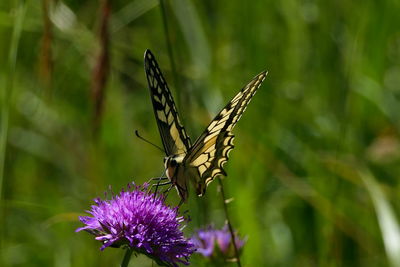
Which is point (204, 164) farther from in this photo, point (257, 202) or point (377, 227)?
point (377, 227)

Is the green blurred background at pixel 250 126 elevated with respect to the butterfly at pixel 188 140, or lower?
elevated

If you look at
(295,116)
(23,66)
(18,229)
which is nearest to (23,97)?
(23,66)

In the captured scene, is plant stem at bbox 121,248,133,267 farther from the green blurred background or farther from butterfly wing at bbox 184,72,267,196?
the green blurred background

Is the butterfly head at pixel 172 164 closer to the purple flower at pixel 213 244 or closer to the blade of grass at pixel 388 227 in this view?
the purple flower at pixel 213 244

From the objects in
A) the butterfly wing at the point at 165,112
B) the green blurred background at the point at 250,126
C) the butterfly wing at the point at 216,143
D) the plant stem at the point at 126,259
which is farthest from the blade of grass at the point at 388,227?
the plant stem at the point at 126,259

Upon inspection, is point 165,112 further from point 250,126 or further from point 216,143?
point 250,126

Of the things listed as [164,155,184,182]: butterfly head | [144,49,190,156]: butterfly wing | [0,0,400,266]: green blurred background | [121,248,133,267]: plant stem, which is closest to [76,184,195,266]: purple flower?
[121,248,133,267]: plant stem

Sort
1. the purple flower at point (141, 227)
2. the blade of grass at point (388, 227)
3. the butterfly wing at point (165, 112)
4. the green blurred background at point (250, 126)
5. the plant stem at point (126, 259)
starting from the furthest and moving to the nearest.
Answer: the green blurred background at point (250, 126) → the blade of grass at point (388, 227) → the butterfly wing at point (165, 112) → the purple flower at point (141, 227) → the plant stem at point (126, 259)
